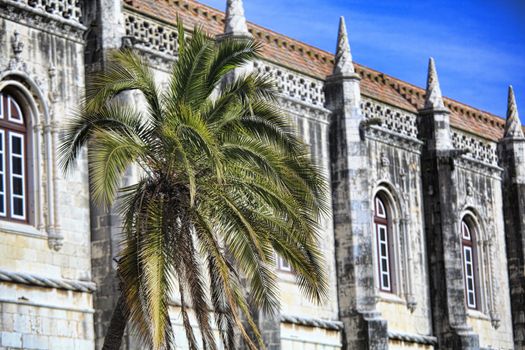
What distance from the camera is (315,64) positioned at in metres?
35.5

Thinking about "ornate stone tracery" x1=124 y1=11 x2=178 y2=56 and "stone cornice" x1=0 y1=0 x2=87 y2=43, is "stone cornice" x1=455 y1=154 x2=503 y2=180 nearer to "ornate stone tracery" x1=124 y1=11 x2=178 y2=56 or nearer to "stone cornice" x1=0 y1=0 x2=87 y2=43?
"ornate stone tracery" x1=124 y1=11 x2=178 y2=56

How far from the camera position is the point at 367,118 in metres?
32.5

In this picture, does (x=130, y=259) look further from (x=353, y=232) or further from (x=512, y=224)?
(x=512, y=224)

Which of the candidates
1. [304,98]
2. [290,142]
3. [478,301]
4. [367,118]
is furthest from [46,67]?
[478,301]

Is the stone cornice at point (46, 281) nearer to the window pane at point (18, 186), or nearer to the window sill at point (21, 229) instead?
the window sill at point (21, 229)

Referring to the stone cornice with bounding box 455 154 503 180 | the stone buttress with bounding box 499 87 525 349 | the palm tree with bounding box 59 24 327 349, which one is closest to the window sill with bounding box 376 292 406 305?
the stone cornice with bounding box 455 154 503 180

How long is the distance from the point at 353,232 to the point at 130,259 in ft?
38.9

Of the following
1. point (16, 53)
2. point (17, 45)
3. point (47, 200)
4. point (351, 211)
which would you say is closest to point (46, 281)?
point (47, 200)

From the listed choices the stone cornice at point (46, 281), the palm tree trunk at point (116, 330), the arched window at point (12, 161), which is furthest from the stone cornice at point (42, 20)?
the palm tree trunk at point (116, 330)

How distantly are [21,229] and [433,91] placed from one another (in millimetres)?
14257

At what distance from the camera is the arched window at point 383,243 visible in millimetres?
32775

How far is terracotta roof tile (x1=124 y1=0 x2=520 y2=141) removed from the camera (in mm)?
31109

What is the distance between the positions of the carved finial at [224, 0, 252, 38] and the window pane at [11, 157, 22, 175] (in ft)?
17.4

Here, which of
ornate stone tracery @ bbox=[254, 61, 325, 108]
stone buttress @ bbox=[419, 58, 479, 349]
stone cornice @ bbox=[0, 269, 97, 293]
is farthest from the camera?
stone buttress @ bbox=[419, 58, 479, 349]
